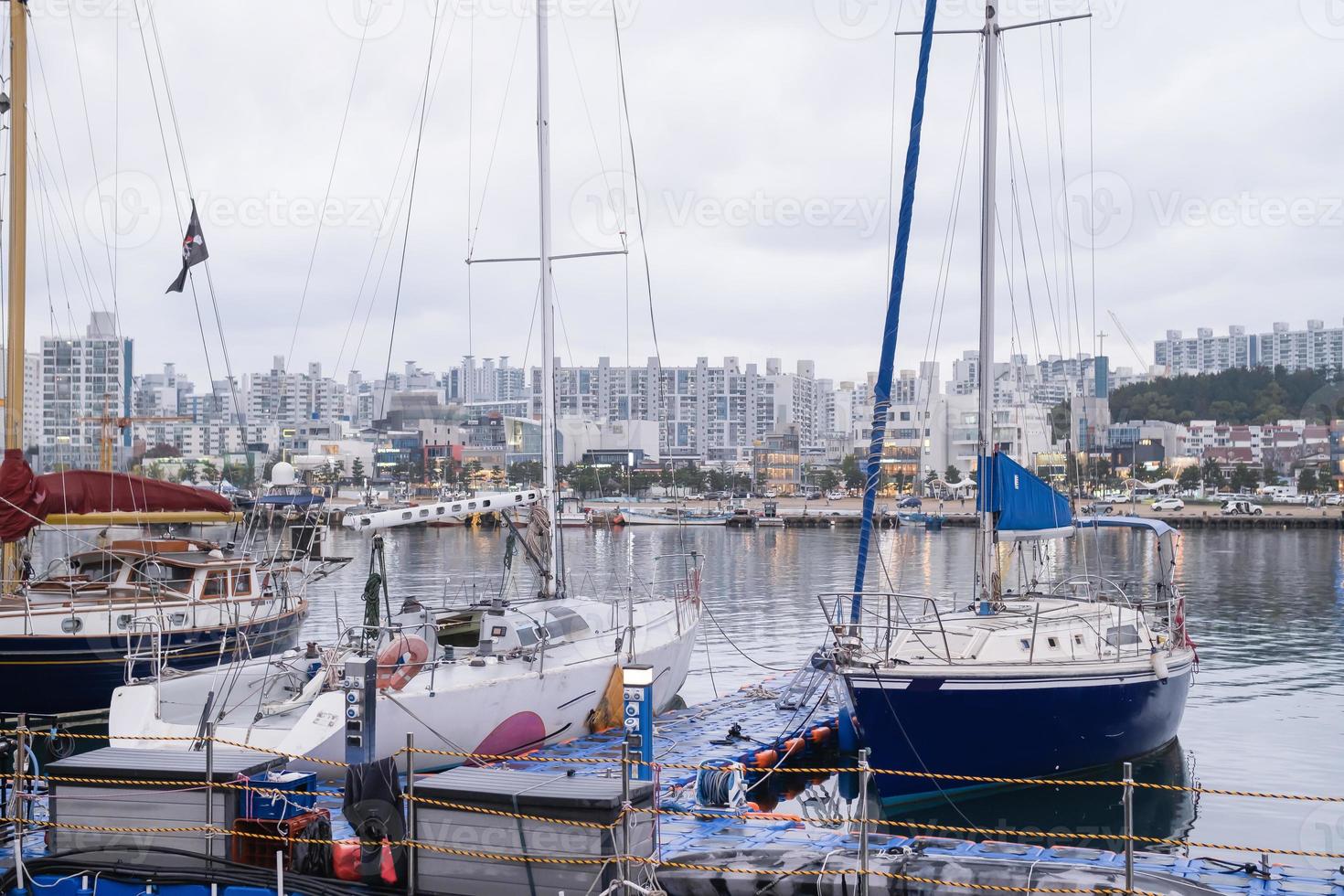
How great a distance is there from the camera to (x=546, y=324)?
20.6m

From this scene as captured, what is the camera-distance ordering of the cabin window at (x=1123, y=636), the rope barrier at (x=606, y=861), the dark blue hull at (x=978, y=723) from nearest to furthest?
the rope barrier at (x=606, y=861) → the dark blue hull at (x=978, y=723) → the cabin window at (x=1123, y=636)

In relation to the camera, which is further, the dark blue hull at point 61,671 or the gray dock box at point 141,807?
the dark blue hull at point 61,671

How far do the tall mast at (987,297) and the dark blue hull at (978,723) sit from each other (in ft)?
8.14

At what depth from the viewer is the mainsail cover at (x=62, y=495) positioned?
63.8 feet

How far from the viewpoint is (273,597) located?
23.0 metres

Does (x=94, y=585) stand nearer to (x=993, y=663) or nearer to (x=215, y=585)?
(x=215, y=585)

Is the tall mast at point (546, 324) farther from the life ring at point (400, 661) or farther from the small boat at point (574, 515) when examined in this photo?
the small boat at point (574, 515)

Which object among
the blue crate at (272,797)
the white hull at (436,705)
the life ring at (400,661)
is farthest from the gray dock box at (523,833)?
the life ring at (400,661)

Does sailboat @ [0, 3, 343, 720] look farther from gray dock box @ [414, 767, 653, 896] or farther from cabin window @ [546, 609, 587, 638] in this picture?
gray dock box @ [414, 767, 653, 896]

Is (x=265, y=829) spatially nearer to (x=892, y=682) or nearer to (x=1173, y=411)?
(x=892, y=682)

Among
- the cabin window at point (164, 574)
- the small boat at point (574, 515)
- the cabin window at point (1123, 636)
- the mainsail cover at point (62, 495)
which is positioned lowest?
the small boat at point (574, 515)

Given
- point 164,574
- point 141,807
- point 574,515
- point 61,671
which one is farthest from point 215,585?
point 574,515

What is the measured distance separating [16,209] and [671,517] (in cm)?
9004

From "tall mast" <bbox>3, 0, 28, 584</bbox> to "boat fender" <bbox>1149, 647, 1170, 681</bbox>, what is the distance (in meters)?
18.9
